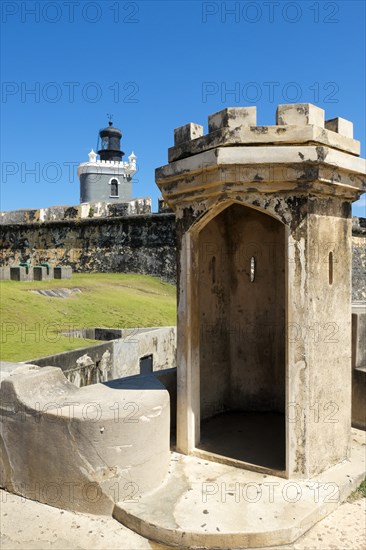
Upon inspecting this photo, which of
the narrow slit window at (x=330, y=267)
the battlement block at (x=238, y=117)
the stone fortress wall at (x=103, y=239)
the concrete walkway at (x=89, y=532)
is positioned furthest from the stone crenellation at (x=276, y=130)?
the stone fortress wall at (x=103, y=239)

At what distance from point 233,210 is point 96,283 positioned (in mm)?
10697

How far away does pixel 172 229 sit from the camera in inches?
725

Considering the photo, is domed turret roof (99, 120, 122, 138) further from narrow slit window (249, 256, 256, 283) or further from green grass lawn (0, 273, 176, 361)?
narrow slit window (249, 256, 256, 283)

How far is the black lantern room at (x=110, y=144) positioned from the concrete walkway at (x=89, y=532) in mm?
37763

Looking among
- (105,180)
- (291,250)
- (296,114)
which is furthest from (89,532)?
(105,180)

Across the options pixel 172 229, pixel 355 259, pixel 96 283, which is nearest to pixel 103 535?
pixel 96 283

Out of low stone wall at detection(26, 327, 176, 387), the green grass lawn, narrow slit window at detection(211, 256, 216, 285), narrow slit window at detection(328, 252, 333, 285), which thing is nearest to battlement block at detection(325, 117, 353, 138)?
narrow slit window at detection(328, 252, 333, 285)

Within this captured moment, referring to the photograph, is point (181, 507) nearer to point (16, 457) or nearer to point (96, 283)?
point (16, 457)

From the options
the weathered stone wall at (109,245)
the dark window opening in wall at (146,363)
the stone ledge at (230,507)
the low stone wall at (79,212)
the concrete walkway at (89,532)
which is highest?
the low stone wall at (79,212)

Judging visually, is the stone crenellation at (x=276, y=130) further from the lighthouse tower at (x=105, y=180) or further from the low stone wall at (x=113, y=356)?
the lighthouse tower at (x=105, y=180)

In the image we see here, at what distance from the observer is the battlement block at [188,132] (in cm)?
402

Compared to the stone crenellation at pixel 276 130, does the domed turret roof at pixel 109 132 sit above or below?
above

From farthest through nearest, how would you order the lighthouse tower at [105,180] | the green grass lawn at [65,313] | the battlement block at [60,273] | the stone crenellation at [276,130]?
the lighthouse tower at [105,180] < the battlement block at [60,273] < the green grass lawn at [65,313] < the stone crenellation at [276,130]

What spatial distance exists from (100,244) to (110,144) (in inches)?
847
